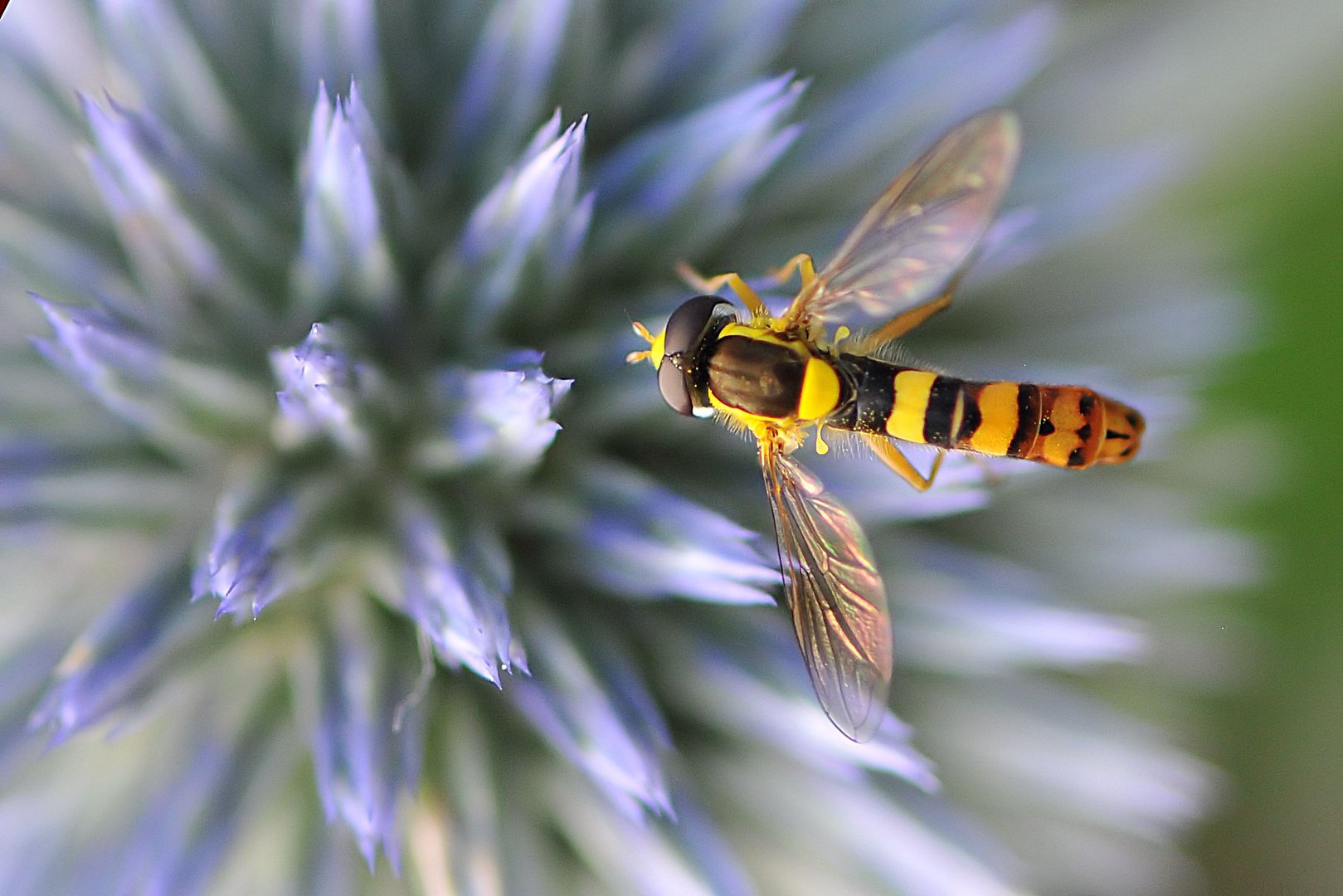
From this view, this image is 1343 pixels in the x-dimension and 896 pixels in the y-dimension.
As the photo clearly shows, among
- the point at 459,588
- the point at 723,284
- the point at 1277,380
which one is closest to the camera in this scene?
the point at 459,588

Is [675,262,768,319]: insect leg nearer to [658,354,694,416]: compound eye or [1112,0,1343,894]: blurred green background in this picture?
[658,354,694,416]: compound eye

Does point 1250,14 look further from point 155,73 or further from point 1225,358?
point 155,73

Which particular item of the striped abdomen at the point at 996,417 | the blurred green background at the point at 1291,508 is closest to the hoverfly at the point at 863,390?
the striped abdomen at the point at 996,417

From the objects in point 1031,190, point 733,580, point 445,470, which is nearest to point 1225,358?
point 1031,190

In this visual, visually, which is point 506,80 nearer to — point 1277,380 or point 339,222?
point 339,222

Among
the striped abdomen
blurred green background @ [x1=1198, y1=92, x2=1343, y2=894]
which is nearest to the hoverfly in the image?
the striped abdomen

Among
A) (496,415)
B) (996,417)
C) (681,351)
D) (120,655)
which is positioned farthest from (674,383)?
(120,655)
